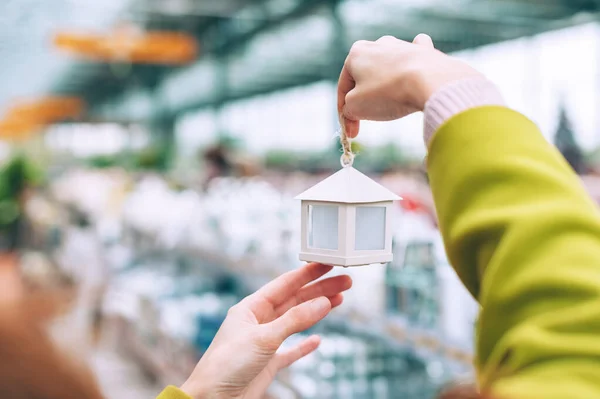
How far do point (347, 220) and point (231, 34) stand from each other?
4.37 meters

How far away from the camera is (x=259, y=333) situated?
83 cm

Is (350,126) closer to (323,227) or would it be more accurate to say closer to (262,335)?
(323,227)

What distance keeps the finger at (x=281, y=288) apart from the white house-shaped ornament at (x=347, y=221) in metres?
0.04

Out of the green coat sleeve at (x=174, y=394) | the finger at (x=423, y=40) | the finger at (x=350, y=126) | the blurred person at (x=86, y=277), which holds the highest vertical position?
the finger at (x=423, y=40)

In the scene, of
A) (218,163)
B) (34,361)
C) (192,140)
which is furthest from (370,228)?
(192,140)

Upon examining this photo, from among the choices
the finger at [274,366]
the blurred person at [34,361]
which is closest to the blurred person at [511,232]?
the finger at [274,366]

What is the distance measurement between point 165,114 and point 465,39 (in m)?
2.32

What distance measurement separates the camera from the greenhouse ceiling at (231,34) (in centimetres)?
421

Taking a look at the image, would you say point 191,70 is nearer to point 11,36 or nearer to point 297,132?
point 297,132

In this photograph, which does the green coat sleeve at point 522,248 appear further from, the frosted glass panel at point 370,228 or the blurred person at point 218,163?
the blurred person at point 218,163

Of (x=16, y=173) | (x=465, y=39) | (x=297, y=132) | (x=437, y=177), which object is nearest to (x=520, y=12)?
(x=465, y=39)

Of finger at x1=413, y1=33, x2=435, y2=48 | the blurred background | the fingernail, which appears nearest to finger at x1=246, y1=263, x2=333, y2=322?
the fingernail

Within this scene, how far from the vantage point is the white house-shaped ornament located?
853 millimetres

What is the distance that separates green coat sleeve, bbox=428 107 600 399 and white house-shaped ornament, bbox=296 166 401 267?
37 centimetres
